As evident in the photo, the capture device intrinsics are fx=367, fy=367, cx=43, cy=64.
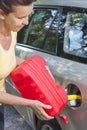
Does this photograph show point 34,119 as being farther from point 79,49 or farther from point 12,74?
point 12,74

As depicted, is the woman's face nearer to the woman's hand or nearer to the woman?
the woman

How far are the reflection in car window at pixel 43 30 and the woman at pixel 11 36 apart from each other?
92 centimetres

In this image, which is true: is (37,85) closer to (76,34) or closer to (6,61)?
(6,61)

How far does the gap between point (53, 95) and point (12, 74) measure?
31cm

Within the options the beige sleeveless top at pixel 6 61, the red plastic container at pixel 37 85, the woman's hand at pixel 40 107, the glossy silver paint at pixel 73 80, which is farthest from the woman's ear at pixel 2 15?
the glossy silver paint at pixel 73 80

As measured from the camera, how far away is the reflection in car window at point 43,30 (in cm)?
343

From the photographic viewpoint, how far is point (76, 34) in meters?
3.12

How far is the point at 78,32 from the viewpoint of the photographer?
311 cm

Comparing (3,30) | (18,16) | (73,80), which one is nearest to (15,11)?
(18,16)

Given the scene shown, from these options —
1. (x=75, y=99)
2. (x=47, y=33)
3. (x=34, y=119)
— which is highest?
(x=47, y=33)

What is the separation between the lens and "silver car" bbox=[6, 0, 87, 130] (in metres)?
2.84

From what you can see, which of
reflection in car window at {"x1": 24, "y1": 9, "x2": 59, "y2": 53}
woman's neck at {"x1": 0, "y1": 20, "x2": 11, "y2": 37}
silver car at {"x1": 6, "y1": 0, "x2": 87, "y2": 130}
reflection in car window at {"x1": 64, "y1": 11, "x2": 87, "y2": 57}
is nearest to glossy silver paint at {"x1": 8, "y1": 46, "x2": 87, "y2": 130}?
silver car at {"x1": 6, "y1": 0, "x2": 87, "y2": 130}

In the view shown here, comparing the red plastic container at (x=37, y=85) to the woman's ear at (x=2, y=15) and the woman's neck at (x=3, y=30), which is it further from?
the woman's ear at (x=2, y=15)

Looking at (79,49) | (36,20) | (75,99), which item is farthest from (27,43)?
(75,99)
